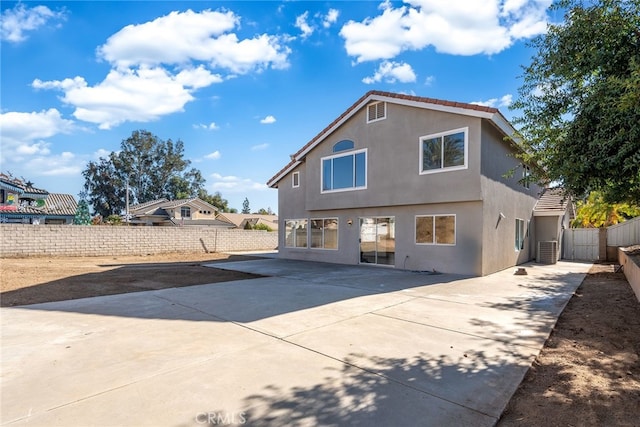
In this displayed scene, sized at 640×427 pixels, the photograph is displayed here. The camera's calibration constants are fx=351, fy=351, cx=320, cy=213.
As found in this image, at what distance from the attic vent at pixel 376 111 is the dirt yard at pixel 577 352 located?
8.98 m

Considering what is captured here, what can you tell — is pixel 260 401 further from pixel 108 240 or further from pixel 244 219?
pixel 244 219

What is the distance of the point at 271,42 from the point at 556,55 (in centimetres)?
965

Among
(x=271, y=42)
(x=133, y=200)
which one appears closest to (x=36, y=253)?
(x=271, y=42)

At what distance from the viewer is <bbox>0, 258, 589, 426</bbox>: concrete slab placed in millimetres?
3098

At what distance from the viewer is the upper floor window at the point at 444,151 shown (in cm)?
1216

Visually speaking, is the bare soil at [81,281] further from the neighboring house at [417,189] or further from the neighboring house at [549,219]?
the neighboring house at [549,219]

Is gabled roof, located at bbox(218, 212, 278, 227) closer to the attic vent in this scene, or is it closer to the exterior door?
the exterior door

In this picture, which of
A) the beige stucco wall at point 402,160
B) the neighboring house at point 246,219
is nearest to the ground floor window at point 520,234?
the beige stucco wall at point 402,160

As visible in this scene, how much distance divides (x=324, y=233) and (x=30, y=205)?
2764 cm

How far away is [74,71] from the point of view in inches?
808

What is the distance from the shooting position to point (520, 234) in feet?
52.8

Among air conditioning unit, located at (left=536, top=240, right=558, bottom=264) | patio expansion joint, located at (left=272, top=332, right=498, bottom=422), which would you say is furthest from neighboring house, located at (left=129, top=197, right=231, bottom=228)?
patio expansion joint, located at (left=272, top=332, right=498, bottom=422)

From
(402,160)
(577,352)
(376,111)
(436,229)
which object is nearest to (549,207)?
(436,229)

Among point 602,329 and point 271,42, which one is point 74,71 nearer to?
point 271,42
